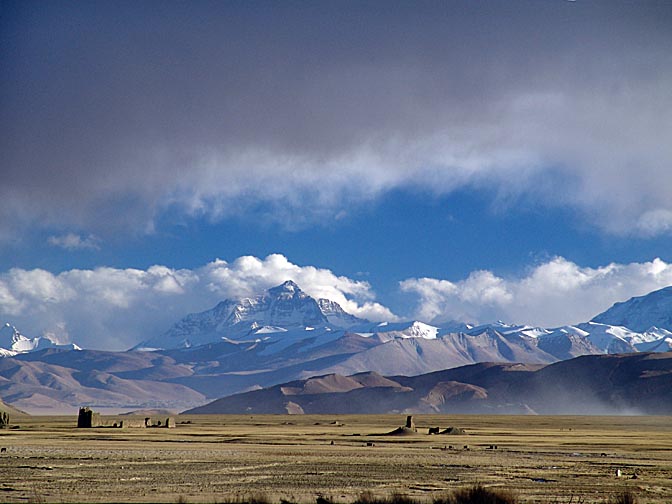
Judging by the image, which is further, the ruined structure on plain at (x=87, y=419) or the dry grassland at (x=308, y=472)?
the ruined structure on plain at (x=87, y=419)

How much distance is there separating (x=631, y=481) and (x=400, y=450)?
2767 centimetres

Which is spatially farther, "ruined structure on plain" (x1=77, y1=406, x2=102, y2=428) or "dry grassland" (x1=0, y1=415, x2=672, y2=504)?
"ruined structure on plain" (x1=77, y1=406, x2=102, y2=428)

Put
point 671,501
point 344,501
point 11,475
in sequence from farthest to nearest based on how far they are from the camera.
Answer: point 11,475 → point 671,501 → point 344,501

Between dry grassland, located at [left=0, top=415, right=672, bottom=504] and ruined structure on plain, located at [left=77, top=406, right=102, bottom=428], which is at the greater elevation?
ruined structure on plain, located at [left=77, top=406, right=102, bottom=428]

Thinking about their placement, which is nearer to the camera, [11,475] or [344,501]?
[344,501]

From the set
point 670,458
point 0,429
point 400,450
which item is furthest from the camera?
point 0,429

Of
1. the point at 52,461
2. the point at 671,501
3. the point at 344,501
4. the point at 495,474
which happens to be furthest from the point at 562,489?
the point at 52,461

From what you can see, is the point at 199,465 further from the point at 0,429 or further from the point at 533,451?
the point at 0,429

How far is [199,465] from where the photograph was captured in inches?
2005

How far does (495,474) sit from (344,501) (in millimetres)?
17005

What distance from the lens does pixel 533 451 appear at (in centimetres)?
7125

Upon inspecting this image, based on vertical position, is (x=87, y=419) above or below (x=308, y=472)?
above

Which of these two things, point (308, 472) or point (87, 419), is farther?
point (87, 419)

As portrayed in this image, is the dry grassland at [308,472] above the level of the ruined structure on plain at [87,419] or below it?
below
